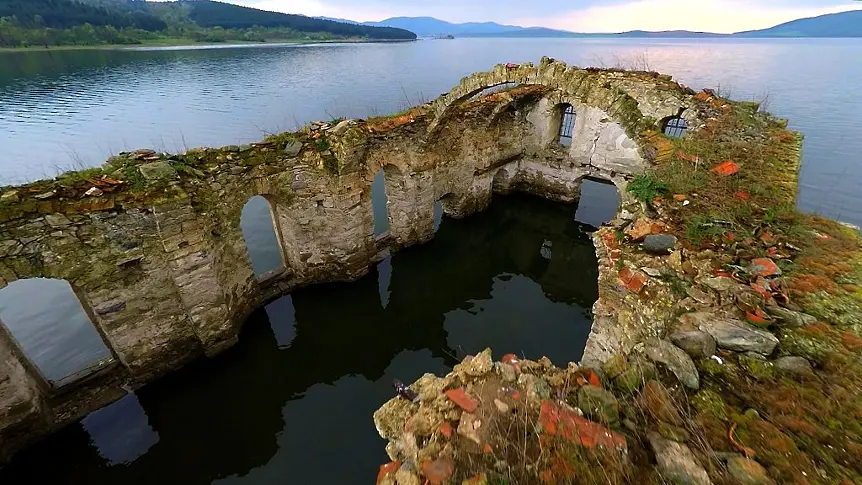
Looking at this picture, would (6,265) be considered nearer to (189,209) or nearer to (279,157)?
(189,209)

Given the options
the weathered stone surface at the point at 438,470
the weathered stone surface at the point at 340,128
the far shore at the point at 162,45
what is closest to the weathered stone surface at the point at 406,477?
the weathered stone surface at the point at 438,470

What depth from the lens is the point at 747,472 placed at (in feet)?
6.90

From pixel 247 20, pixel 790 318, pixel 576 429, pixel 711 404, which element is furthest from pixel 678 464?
pixel 247 20

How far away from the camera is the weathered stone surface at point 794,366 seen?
280 cm

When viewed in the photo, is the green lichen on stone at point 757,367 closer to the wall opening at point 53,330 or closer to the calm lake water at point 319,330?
the calm lake water at point 319,330

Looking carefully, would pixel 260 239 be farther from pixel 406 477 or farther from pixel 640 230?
pixel 406 477

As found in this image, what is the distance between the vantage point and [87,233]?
20.7 feet

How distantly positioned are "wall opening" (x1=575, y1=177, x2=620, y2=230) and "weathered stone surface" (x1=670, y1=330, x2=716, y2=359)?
11.7 metres

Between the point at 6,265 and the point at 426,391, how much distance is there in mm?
7018

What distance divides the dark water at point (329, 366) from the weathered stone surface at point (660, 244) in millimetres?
3658

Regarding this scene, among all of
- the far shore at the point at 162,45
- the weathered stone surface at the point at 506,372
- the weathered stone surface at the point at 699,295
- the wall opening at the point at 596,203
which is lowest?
the wall opening at the point at 596,203

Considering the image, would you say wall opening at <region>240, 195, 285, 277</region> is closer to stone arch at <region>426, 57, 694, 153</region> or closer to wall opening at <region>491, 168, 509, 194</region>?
stone arch at <region>426, 57, 694, 153</region>

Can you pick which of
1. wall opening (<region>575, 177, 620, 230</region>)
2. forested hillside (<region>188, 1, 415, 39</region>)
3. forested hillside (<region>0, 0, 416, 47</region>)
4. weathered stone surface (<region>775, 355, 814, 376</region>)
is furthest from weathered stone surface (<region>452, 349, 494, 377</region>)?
forested hillside (<region>188, 1, 415, 39</region>)

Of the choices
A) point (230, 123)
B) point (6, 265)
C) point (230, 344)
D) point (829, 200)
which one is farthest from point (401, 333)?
point (230, 123)
